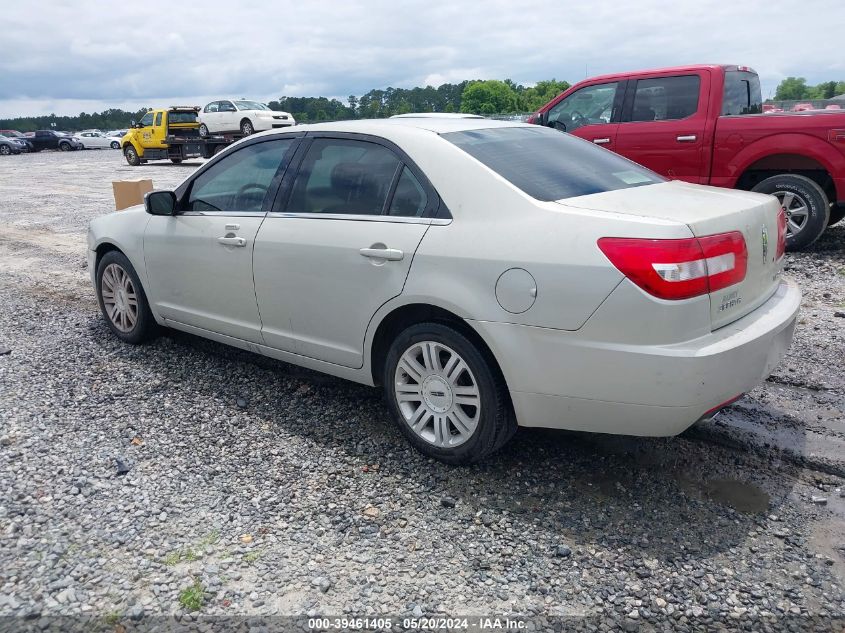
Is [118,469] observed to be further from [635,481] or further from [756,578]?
[756,578]

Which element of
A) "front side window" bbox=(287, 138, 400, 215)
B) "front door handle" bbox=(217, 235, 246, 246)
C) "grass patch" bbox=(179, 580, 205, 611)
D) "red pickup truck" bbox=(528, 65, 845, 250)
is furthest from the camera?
"red pickup truck" bbox=(528, 65, 845, 250)

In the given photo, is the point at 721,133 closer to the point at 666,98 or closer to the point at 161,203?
the point at 666,98

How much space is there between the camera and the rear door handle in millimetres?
4316

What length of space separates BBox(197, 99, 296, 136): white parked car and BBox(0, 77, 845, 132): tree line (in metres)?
26.3

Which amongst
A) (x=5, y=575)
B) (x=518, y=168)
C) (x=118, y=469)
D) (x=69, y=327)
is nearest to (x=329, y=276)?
(x=518, y=168)

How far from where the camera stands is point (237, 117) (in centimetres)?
2780

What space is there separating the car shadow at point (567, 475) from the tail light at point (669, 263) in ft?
3.32

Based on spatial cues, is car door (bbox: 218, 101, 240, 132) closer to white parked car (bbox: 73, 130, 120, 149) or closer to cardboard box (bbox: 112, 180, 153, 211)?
cardboard box (bbox: 112, 180, 153, 211)

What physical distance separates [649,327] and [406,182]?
1474 mm

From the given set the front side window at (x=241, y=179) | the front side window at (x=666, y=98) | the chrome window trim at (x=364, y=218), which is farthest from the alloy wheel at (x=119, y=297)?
the front side window at (x=666, y=98)

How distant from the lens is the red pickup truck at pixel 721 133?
7.71 meters

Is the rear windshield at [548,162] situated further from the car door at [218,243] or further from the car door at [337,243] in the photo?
the car door at [218,243]

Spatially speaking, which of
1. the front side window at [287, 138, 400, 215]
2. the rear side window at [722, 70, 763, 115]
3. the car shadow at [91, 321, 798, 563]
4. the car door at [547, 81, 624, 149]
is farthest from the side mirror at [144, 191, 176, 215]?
the rear side window at [722, 70, 763, 115]

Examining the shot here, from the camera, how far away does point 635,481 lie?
346 centimetres
